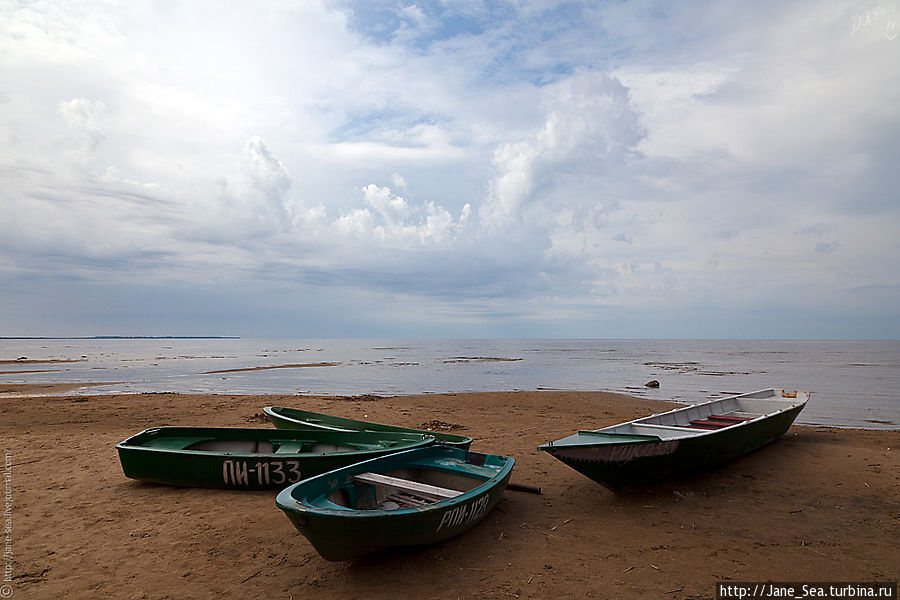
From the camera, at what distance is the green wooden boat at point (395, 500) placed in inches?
174

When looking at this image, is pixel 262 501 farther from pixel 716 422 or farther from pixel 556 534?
pixel 716 422

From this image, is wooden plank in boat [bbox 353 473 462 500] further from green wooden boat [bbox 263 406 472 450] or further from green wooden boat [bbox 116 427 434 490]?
green wooden boat [bbox 263 406 472 450]

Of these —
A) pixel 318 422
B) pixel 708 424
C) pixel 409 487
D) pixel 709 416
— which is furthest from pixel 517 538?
pixel 709 416

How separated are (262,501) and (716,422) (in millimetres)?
8567

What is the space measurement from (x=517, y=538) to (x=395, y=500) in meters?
1.49

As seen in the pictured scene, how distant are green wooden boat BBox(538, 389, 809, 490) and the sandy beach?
0.39 meters

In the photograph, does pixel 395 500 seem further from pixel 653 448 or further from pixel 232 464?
pixel 653 448

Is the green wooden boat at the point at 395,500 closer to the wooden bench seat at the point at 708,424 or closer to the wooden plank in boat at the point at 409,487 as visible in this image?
the wooden plank in boat at the point at 409,487

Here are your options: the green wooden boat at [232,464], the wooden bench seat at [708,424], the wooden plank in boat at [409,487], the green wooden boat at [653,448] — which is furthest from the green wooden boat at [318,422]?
the wooden bench seat at [708,424]

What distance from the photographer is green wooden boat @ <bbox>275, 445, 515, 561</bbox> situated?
4.42 m

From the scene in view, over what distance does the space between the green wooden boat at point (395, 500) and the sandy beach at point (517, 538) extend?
17.0 inches

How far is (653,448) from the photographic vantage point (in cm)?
674

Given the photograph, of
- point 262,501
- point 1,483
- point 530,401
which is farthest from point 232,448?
point 530,401

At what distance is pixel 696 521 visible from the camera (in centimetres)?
641
